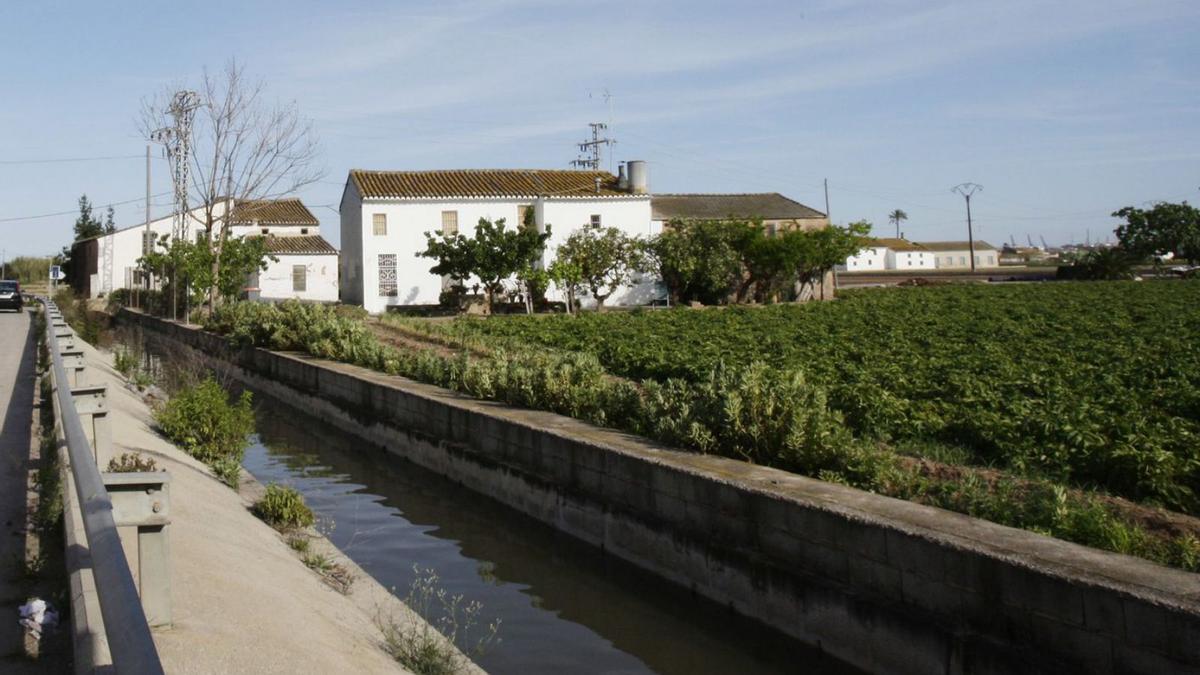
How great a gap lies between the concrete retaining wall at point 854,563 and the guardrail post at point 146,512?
4.19 m

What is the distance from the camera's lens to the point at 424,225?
46.2m

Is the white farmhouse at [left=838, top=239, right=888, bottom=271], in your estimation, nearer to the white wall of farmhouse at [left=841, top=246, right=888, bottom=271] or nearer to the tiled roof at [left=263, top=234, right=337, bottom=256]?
the white wall of farmhouse at [left=841, top=246, right=888, bottom=271]

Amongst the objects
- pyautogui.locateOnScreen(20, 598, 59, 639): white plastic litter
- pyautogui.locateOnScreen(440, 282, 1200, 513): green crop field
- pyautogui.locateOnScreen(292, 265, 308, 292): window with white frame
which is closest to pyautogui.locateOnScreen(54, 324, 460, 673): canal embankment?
pyautogui.locateOnScreen(20, 598, 59, 639): white plastic litter

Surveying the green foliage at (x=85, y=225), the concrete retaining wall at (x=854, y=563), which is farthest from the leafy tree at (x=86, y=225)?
the concrete retaining wall at (x=854, y=563)

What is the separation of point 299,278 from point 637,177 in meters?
19.1

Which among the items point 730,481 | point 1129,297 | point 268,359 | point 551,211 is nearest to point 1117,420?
point 730,481

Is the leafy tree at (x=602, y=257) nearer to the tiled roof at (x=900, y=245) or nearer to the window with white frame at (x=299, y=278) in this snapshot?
the window with white frame at (x=299, y=278)

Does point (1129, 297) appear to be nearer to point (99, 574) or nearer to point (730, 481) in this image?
point (730, 481)

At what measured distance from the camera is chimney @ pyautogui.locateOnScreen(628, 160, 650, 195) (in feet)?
163

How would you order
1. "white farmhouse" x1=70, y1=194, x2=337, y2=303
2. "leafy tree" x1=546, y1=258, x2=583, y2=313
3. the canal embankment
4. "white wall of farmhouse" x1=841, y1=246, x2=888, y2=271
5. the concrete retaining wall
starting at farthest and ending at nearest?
1. "white wall of farmhouse" x1=841, y1=246, x2=888, y2=271
2. "white farmhouse" x1=70, y1=194, x2=337, y2=303
3. "leafy tree" x1=546, y1=258, x2=583, y2=313
4. the concrete retaining wall
5. the canal embankment

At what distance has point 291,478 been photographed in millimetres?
14422

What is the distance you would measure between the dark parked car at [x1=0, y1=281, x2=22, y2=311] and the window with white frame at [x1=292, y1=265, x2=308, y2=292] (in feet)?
41.8

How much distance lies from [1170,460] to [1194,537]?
167 centimetres

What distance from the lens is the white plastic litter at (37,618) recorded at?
514 cm
